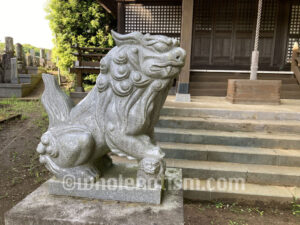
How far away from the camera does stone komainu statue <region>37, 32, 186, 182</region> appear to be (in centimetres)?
136

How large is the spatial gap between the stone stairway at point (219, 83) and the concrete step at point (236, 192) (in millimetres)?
3770

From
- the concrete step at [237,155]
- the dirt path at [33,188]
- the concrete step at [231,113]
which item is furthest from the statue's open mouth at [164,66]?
the concrete step at [231,113]

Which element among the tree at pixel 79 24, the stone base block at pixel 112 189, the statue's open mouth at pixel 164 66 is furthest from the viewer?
the tree at pixel 79 24

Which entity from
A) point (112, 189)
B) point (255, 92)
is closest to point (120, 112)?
point (112, 189)

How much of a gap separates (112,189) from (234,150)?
2.37m

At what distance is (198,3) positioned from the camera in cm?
768

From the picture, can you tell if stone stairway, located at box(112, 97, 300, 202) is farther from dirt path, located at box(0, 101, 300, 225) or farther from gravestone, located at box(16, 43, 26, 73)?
gravestone, located at box(16, 43, 26, 73)

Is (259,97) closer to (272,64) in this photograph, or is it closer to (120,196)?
(272,64)

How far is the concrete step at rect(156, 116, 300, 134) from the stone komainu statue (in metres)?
2.33

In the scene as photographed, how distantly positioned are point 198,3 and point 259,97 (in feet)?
14.1

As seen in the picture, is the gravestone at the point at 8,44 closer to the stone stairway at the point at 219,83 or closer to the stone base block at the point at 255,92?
the stone stairway at the point at 219,83

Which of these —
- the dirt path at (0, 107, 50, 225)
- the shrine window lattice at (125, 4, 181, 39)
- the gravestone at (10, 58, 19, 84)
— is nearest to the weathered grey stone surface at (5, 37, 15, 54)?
the gravestone at (10, 58, 19, 84)

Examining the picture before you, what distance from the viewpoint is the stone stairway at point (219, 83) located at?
6340mm

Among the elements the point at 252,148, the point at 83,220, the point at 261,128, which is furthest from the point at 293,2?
the point at 83,220
